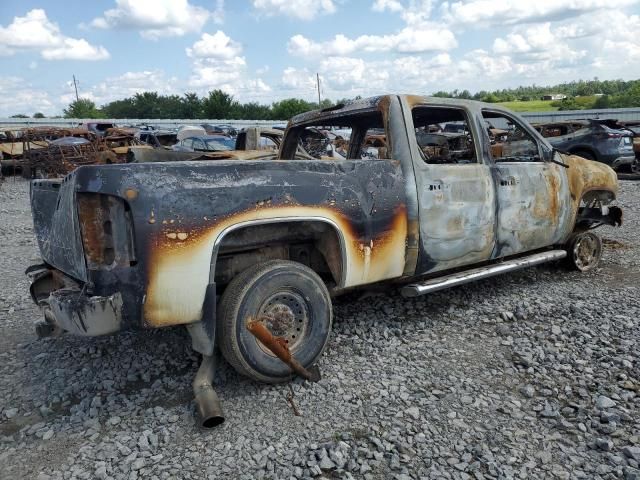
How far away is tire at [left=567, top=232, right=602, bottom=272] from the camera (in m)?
5.50

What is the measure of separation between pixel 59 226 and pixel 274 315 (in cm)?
144

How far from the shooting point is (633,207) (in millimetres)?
9648

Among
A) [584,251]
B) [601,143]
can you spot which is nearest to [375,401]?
[584,251]

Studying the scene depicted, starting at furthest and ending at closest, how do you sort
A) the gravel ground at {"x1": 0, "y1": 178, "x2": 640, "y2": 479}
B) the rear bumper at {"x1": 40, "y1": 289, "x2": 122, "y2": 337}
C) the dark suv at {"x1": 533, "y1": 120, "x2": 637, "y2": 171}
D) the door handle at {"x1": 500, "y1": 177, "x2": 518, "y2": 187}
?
the dark suv at {"x1": 533, "y1": 120, "x2": 637, "y2": 171}
the door handle at {"x1": 500, "y1": 177, "x2": 518, "y2": 187}
the rear bumper at {"x1": 40, "y1": 289, "x2": 122, "y2": 337}
the gravel ground at {"x1": 0, "y1": 178, "x2": 640, "y2": 479}

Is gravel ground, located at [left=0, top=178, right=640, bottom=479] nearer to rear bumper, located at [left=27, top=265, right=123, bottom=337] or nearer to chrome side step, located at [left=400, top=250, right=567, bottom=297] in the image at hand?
chrome side step, located at [left=400, top=250, right=567, bottom=297]

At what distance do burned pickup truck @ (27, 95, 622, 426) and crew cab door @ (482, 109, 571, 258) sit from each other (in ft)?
0.06

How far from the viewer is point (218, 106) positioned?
61.3 metres

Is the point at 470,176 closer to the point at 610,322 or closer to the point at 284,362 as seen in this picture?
the point at 610,322

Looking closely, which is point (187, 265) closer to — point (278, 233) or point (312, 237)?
point (278, 233)

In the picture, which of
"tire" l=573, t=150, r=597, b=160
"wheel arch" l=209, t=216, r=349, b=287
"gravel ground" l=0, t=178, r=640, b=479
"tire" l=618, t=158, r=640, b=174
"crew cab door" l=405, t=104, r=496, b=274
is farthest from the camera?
"tire" l=618, t=158, r=640, b=174

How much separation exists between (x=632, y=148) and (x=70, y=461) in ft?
49.5

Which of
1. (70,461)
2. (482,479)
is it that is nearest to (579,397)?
(482,479)

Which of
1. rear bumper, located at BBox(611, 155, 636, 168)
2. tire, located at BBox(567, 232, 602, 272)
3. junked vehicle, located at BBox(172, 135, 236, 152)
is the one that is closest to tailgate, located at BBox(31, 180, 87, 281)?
tire, located at BBox(567, 232, 602, 272)

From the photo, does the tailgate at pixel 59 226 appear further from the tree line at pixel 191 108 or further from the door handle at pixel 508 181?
the tree line at pixel 191 108
